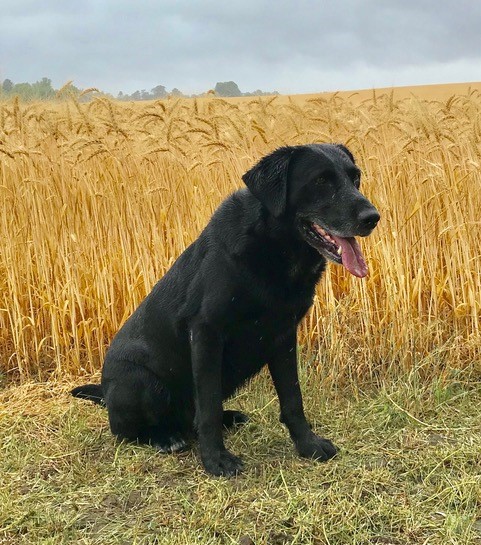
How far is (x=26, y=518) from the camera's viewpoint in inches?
110

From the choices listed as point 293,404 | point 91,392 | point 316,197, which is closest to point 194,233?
point 91,392

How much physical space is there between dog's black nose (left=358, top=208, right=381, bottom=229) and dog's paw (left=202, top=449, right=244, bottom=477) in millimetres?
1179

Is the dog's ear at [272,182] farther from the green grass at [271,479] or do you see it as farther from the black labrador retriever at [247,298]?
the green grass at [271,479]

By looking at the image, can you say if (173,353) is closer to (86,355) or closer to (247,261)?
(247,261)

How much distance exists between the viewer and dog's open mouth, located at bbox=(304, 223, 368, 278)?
109 inches

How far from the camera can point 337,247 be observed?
2783 mm

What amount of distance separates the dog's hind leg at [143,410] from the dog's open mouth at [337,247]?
3.29ft

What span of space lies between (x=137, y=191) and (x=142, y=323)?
1576 mm

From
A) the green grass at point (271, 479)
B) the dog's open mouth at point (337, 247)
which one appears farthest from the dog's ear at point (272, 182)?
the green grass at point (271, 479)

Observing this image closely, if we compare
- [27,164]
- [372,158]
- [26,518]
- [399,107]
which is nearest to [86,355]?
[27,164]

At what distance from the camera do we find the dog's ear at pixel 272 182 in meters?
2.79

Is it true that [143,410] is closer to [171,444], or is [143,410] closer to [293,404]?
[171,444]

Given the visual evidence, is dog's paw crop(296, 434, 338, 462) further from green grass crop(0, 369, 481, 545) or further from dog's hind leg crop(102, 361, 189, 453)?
dog's hind leg crop(102, 361, 189, 453)

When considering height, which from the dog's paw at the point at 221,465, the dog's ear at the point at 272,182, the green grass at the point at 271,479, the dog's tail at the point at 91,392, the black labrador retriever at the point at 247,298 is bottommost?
the green grass at the point at 271,479
